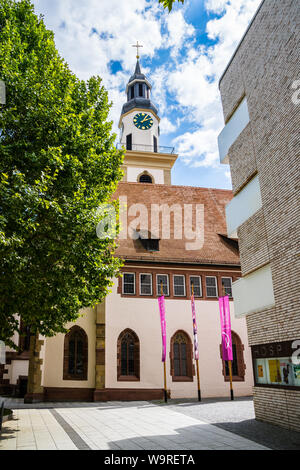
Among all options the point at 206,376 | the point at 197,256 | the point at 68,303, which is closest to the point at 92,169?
the point at 68,303

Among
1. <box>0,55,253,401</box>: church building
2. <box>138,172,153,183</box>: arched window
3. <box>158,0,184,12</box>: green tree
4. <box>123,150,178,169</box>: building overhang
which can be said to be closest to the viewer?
<box>158,0,184,12</box>: green tree

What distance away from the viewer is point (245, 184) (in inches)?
596

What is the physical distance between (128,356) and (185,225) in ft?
32.0

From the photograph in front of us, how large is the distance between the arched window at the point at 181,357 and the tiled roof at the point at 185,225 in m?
4.67

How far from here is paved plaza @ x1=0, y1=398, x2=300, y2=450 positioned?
365 inches

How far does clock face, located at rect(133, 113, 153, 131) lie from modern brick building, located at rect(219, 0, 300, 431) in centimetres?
2156

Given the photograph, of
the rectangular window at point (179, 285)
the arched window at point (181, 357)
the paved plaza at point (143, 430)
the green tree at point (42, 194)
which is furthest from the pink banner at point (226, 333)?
the green tree at point (42, 194)

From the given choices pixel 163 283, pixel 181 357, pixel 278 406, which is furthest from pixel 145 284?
pixel 278 406

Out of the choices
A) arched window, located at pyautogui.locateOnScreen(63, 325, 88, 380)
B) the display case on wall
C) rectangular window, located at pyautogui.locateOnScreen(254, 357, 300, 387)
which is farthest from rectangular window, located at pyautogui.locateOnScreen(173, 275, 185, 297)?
rectangular window, located at pyautogui.locateOnScreen(254, 357, 300, 387)

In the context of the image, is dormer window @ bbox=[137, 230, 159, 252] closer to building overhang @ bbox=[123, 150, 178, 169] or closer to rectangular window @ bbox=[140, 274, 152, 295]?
rectangular window @ bbox=[140, 274, 152, 295]

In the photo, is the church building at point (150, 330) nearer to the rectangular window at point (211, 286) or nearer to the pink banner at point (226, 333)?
the rectangular window at point (211, 286)

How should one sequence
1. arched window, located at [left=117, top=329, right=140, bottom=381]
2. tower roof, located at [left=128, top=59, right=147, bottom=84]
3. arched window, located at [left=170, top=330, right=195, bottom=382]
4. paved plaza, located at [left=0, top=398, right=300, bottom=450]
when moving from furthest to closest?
tower roof, located at [left=128, top=59, right=147, bottom=84] < arched window, located at [left=170, top=330, right=195, bottom=382] < arched window, located at [left=117, top=329, right=140, bottom=381] < paved plaza, located at [left=0, top=398, right=300, bottom=450]

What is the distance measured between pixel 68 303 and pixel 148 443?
4.58 metres

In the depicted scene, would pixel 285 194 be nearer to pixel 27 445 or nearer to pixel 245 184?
pixel 245 184
